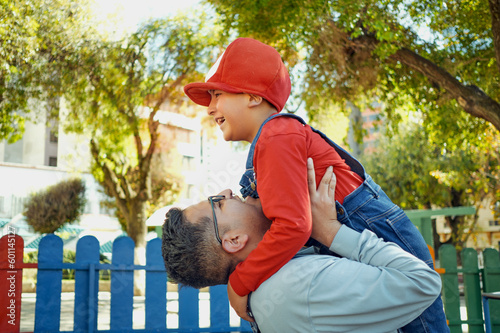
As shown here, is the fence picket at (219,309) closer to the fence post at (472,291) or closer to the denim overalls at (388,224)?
the fence post at (472,291)

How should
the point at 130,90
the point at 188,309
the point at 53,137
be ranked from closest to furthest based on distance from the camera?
the point at 188,309, the point at 130,90, the point at 53,137

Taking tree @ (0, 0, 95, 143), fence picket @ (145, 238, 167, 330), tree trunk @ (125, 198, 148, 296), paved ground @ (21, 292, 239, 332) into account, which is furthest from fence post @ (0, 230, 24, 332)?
tree trunk @ (125, 198, 148, 296)

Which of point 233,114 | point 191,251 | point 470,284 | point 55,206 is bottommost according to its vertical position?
point 470,284

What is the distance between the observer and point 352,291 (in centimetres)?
154

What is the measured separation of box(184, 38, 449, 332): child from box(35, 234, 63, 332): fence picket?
3.16 m

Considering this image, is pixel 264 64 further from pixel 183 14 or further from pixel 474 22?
pixel 183 14

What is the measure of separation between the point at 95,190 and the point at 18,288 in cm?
2001

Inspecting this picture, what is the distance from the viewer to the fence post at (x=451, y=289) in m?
6.03


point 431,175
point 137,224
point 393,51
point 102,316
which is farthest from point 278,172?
point 431,175

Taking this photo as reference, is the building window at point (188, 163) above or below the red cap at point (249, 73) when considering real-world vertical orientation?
above

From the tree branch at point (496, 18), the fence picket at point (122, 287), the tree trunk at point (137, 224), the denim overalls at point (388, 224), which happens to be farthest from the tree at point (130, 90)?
the denim overalls at point (388, 224)

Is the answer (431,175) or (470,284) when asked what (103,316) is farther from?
(431,175)

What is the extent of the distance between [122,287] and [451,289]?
404 cm

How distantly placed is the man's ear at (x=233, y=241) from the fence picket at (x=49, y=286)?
10.8 feet
